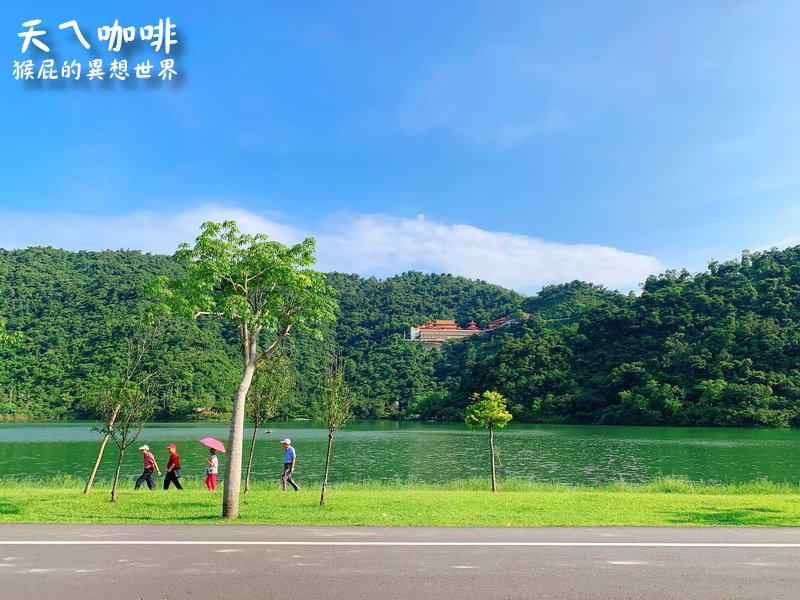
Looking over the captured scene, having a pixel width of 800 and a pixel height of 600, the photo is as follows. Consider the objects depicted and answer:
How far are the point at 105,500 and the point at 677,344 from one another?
95.2 metres

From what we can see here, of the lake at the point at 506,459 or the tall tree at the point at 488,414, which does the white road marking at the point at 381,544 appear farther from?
the lake at the point at 506,459

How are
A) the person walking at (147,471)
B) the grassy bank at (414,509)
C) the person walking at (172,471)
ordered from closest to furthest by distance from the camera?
1. the grassy bank at (414,509)
2. the person walking at (147,471)
3. the person walking at (172,471)

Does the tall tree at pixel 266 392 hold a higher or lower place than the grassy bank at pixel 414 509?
higher

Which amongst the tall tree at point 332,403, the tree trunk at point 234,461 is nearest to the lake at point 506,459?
the tall tree at point 332,403

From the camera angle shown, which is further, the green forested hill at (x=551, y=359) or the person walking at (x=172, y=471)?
the green forested hill at (x=551, y=359)

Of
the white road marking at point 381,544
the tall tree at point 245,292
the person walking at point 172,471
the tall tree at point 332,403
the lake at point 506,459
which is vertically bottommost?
the lake at point 506,459

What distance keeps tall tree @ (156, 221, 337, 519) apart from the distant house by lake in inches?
6343

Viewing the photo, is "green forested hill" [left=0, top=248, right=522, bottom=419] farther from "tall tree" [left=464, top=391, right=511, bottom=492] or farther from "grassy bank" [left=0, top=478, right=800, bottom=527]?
"grassy bank" [left=0, top=478, right=800, bottom=527]

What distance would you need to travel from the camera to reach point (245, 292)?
13.4m

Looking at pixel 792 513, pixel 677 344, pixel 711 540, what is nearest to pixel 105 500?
pixel 711 540

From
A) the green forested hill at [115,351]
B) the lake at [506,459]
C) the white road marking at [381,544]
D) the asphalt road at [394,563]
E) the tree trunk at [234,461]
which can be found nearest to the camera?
the asphalt road at [394,563]

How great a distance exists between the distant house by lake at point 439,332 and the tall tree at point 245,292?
529 ft

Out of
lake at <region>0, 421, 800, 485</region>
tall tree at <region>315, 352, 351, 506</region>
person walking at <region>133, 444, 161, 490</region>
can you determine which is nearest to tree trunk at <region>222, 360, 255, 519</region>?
tall tree at <region>315, 352, 351, 506</region>

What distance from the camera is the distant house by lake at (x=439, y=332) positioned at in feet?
593
